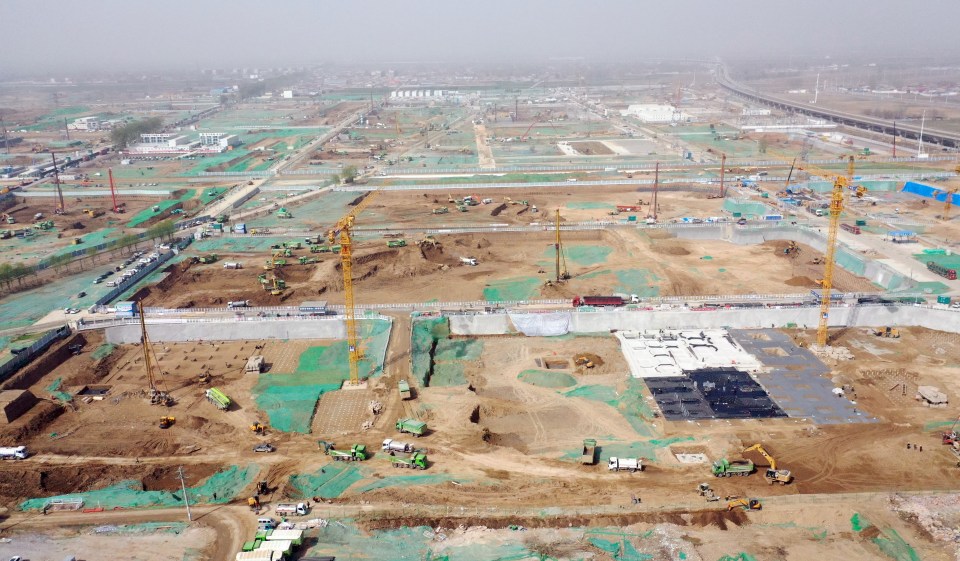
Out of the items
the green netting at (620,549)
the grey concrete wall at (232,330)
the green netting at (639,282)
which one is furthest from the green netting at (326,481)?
the green netting at (639,282)

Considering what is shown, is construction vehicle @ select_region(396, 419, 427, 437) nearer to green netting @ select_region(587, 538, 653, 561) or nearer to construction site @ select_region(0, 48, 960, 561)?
construction site @ select_region(0, 48, 960, 561)

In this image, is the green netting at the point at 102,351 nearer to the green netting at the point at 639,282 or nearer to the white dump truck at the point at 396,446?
the white dump truck at the point at 396,446

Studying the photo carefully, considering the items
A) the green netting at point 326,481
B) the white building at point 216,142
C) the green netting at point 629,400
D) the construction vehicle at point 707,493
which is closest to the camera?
the construction vehicle at point 707,493

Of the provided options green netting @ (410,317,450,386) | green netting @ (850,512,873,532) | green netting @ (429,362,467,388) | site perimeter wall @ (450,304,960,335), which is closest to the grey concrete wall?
green netting @ (410,317,450,386)

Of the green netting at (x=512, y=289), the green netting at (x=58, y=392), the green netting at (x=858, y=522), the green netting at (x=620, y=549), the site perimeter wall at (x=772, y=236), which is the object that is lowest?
the green netting at (x=858, y=522)

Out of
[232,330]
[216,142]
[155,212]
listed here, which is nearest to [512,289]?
[232,330]
